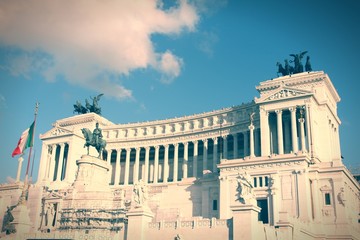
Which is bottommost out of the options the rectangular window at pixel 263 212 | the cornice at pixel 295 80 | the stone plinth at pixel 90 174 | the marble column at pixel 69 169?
the rectangular window at pixel 263 212

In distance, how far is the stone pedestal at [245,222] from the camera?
36.6 metres

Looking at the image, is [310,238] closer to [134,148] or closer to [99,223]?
[99,223]

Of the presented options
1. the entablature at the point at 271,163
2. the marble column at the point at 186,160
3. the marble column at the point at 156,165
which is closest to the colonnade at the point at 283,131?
the entablature at the point at 271,163

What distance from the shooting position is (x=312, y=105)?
73.2m

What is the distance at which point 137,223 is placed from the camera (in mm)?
41438

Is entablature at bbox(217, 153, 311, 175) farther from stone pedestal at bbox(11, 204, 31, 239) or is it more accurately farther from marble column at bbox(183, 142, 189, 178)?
stone pedestal at bbox(11, 204, 31, 239)

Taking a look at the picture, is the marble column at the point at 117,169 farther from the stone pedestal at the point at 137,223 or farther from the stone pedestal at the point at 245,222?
the stone pedestal at the point at 245,222

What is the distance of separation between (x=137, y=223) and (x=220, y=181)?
80.4 feet

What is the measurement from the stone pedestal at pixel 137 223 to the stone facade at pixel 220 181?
96 millimetres

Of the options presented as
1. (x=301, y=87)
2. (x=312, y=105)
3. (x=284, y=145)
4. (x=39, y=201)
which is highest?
(x=301, y=87)

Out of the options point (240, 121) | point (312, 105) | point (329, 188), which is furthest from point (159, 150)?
point (329, 188)

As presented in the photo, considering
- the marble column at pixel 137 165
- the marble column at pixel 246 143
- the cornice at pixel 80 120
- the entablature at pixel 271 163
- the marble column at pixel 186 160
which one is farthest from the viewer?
the cornice at pixel 80 120

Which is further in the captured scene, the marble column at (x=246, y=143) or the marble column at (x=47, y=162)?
the marble column at (x=47, y=162)

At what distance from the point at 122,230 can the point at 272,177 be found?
84.0ft
